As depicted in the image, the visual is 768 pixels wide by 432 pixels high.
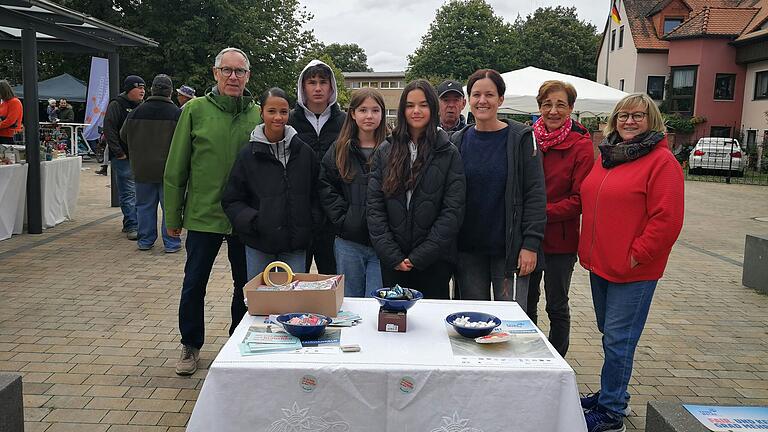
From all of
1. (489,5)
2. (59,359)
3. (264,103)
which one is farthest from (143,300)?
(489,5)

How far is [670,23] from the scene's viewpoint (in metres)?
35.3

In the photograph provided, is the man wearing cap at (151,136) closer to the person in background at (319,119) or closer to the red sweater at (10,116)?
the red sweater at (10,116)

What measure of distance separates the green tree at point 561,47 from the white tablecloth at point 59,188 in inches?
1801

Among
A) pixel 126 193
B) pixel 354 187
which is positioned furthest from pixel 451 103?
pixel 126 193

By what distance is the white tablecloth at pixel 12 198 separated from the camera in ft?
26.7

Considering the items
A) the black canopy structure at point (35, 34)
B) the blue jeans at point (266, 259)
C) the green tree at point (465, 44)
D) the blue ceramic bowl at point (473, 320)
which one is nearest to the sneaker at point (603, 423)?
the blue ceramic bowl at point (473, 320)

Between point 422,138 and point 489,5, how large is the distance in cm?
5569

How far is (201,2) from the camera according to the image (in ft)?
86.1

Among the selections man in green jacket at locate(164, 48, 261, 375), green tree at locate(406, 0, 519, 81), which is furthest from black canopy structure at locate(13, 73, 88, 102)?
green tree at locate(406, 0, 519, 81)

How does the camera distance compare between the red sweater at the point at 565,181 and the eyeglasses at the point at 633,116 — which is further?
the red sweater at the point at 565,181

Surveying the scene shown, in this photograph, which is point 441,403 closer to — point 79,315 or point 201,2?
point 79,315

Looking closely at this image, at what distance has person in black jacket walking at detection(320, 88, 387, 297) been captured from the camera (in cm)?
376

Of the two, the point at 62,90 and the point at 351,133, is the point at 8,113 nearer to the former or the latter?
the point at 351,133

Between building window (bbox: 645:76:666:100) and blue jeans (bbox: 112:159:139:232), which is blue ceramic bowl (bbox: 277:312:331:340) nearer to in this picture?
blue jeans (bbox: 112:159:139:232)
